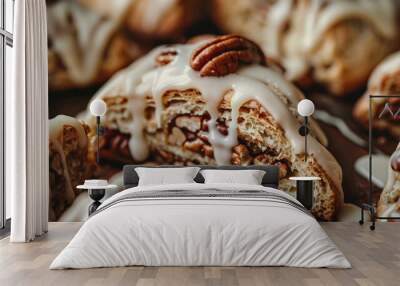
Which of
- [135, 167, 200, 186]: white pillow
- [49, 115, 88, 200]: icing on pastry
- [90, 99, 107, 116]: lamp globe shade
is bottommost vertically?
[135, 167, 200, 186]: white pillow

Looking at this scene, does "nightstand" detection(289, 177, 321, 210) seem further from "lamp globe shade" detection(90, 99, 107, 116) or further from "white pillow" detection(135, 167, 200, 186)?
"lamp globe shade" detection(90, 99, 107, 116)

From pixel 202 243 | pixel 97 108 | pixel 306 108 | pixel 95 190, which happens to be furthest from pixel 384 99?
pixel 202 243

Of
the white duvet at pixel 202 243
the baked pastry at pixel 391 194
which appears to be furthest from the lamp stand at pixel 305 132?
the white duvet at pixel 202 243

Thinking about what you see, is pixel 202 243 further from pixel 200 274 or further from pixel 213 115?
pixel 213 115

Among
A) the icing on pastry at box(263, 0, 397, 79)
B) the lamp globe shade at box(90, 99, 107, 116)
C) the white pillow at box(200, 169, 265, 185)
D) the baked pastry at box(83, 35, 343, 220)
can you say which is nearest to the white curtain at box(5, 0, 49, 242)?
the lamp globe shade at box(90, 99, 107, 116)

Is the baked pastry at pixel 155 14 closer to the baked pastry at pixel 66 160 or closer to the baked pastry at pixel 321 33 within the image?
the baked pastry at pixel 321 33

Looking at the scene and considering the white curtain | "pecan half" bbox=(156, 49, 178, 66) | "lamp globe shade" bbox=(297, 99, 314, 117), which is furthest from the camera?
"pecan half" bbox=(156, 49, 178, 66)
